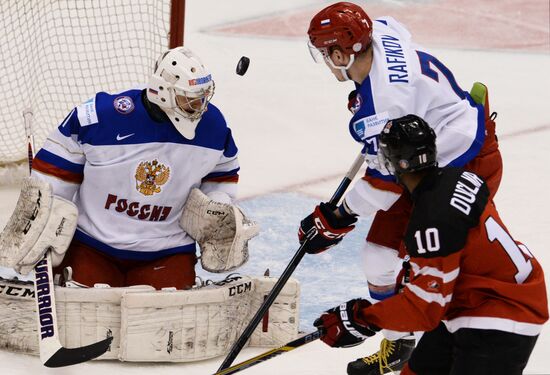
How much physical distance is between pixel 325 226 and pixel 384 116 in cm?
42

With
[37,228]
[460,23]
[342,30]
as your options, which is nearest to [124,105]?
[37,228]

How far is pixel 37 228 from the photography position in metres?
3.88

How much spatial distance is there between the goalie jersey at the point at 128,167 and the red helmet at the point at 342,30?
56cm

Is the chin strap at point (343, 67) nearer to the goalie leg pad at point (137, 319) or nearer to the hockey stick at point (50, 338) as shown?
the goalie leg pad at point (137, 319)

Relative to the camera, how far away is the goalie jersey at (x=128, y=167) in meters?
3.94

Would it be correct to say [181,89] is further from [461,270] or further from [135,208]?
[461,270]

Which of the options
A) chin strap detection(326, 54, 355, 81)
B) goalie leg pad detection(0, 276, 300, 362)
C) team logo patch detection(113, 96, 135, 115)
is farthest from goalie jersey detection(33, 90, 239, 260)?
chin strap detection(326, 54, 355, 81)

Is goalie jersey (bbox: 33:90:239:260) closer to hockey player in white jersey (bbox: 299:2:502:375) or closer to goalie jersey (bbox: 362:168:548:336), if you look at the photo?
hockey player in white jersey (bbox: 299:2:502:375)

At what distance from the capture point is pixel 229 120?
6.42 metres

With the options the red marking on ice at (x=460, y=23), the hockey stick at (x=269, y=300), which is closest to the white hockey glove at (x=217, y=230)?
the hockey stick at (x=269, y=300)

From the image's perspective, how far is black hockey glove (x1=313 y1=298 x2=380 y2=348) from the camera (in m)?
3.16

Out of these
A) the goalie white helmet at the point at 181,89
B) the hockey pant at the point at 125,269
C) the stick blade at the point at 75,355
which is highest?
the goalie white helmet at the point at 181,89

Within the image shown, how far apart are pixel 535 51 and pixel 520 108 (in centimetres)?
113

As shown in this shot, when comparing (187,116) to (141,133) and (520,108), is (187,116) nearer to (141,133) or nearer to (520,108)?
(141,133)
